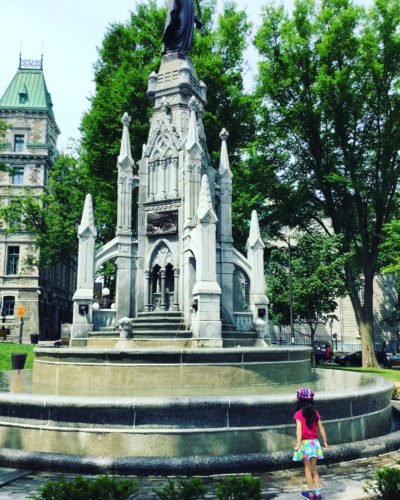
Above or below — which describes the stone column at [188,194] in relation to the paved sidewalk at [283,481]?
above

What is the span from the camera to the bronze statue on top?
63.3ft

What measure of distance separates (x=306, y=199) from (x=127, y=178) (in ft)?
53.4

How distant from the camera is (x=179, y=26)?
19.6 metres

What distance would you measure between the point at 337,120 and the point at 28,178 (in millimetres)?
38807

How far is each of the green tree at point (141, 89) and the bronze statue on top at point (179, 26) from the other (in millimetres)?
8486

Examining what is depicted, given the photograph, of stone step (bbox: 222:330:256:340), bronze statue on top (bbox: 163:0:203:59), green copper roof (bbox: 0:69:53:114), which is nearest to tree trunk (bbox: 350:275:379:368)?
stone step (bbox: 222:330:256:340)

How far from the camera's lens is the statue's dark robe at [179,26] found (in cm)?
1928

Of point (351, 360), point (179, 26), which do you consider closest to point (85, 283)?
point (179, 26)

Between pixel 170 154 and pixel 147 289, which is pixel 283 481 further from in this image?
pixel 170 154

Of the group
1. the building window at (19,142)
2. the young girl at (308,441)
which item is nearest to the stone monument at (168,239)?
the young girl at (308,441)

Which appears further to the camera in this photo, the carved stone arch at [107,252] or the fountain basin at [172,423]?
the carved stone arch at [107,252]

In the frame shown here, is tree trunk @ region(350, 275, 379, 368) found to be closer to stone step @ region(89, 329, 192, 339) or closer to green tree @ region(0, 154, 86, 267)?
stone step @ region(89, 329, 192, 339)

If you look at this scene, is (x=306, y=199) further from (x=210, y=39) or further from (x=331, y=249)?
(x=210, y=39)

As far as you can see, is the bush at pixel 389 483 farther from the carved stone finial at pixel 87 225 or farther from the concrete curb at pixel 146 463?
the carved stone finial at pixel 87 225
